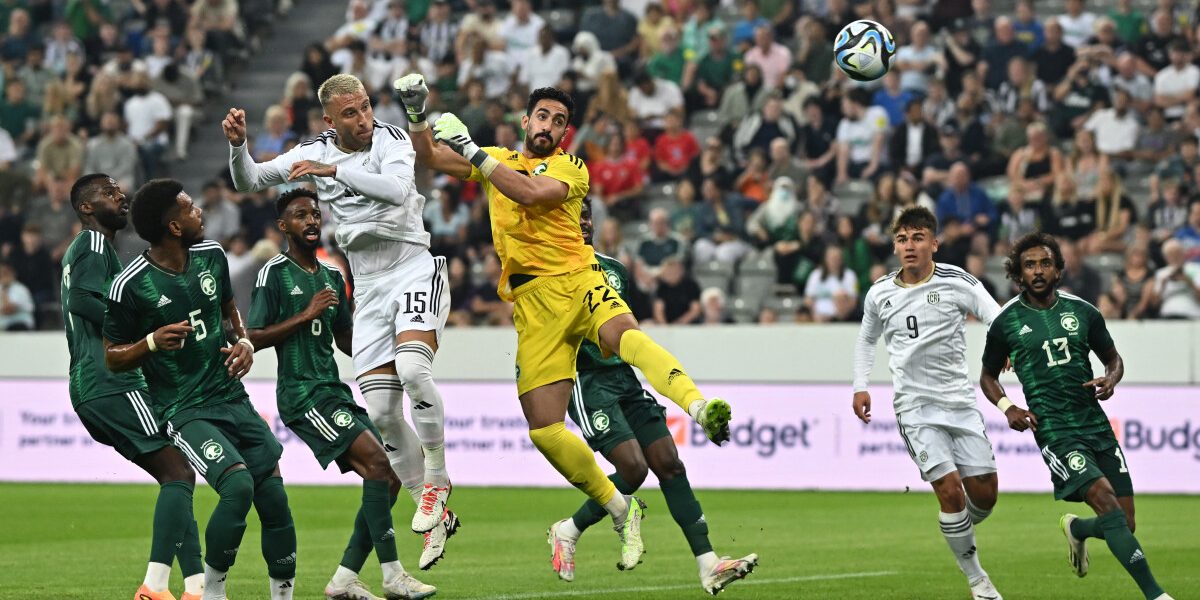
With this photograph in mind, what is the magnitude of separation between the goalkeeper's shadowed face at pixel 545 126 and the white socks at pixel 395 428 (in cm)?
172

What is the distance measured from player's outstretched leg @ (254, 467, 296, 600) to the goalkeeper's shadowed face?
2382 millimetres

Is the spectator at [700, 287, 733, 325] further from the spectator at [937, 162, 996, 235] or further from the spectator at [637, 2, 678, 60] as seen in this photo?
the spectator at [637, 2, 678, 60]

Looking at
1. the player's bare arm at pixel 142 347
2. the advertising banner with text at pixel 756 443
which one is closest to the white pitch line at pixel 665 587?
the player's bare arm at pixel 142 347

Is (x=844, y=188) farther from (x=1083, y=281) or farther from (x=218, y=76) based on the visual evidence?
(x=218, y=76)

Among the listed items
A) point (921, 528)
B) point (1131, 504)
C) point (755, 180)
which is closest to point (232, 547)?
point (1131, 504)

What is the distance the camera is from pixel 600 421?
11.5 meters

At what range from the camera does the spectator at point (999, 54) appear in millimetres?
21906

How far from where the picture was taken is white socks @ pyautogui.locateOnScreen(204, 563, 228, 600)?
31.1 feet

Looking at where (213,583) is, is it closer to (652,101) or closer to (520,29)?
(652,101)

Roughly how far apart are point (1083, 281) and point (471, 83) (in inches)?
365

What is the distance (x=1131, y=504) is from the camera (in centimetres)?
1048

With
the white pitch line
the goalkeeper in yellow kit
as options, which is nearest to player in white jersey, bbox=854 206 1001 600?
the white pitch line

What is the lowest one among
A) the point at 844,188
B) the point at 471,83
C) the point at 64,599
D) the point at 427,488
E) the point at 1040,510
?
the point at 1040,510

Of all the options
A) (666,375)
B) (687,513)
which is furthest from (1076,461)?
(666,375)
